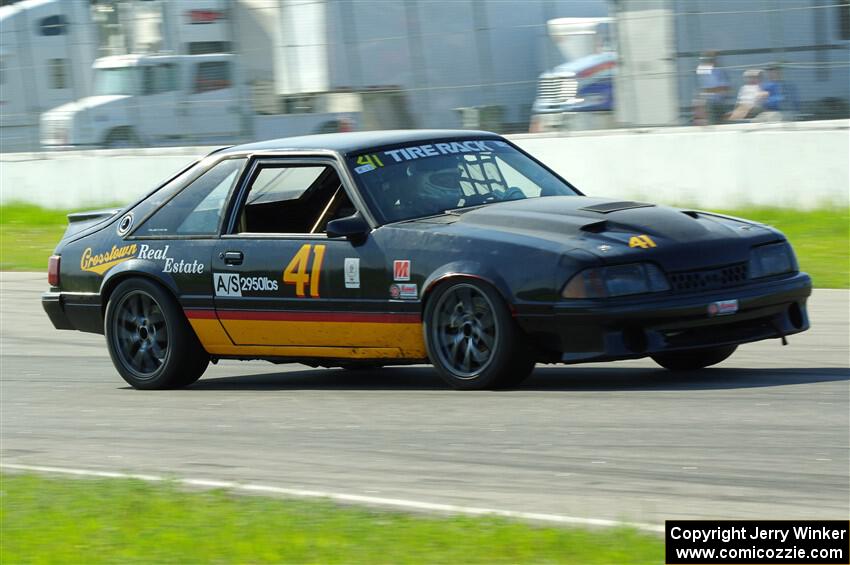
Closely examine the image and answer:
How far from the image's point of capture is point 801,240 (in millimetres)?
15039

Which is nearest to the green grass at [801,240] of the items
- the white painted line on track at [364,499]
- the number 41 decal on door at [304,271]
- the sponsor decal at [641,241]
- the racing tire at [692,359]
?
the racing tire at [692,359]

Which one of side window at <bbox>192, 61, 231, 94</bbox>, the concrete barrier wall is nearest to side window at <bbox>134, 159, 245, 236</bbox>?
the concrete barrier wall

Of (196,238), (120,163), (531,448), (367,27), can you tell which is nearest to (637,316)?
(531,448)

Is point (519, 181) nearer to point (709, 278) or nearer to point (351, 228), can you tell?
point (351, 228)

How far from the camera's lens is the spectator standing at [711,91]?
56.0ft

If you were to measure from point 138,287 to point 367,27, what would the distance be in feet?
42.1

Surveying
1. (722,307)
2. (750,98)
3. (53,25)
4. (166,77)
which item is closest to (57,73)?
(53,25)

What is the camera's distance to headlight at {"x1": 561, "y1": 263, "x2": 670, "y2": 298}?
7227 mm

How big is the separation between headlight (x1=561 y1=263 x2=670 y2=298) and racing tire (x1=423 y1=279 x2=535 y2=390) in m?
0.38

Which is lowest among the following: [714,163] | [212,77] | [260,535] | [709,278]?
[260,535]

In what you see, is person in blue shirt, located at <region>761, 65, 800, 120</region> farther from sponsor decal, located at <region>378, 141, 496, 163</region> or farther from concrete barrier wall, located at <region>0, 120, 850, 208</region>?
sponsor decal, located at <region>378, 141, 496, 163</region>

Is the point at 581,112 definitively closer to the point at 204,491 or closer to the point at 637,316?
the point at 637,316

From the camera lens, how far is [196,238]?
8875 mm

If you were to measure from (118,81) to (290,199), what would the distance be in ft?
51.7
